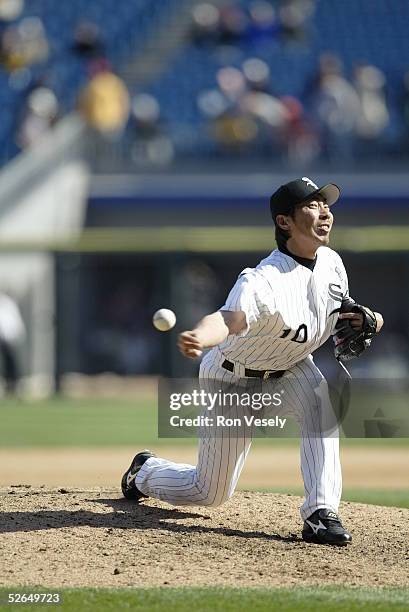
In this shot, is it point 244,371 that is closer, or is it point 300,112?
point 244,371

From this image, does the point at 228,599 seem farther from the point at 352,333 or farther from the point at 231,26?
the point at 231,26

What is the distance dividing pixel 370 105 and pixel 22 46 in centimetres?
527

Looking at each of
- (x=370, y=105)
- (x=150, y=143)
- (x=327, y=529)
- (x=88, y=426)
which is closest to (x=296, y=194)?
(x=327, y=529)

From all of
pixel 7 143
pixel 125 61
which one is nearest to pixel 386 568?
pixel 7 143

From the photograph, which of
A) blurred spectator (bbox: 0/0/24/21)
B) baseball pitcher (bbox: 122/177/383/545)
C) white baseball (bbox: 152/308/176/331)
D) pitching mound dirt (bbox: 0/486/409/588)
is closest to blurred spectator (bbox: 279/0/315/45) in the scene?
blurred spectator (bbox: 0/0/24/21)

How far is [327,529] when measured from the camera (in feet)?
15.8

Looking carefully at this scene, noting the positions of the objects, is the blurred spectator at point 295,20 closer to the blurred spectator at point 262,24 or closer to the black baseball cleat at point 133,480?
the blurred spectator at point 262,24

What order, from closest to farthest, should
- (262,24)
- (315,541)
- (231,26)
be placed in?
(315,541), (231,26), (262,24)

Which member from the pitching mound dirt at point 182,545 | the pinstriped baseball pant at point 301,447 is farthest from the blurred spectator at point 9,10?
the pinstriped baseball pant at point 301,447

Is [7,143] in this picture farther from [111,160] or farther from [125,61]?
[125,61]

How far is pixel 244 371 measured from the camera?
4973 mm

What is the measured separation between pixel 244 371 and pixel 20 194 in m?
10.9

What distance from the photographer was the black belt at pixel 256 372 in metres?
4.96

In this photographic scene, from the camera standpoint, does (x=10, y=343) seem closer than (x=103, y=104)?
Yes
